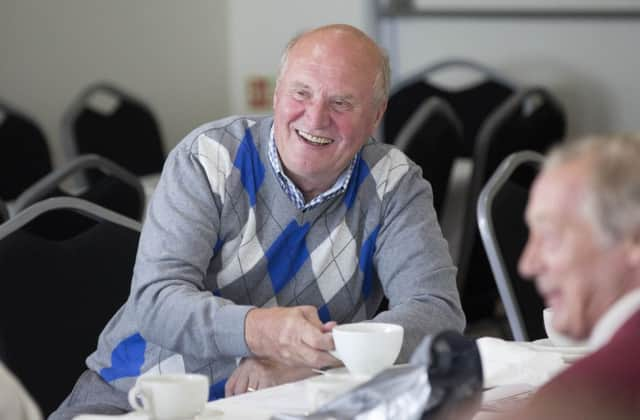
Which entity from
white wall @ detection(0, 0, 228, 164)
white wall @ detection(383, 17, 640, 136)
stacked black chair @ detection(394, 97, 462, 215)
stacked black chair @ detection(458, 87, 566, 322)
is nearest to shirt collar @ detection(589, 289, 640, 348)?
stacked black chair @ detection(394, 97, 462, 215)

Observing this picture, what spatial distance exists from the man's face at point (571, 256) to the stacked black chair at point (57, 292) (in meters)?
1.15

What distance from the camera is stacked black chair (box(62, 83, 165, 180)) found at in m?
5.18

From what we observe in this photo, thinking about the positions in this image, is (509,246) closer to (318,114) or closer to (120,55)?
(318,114)

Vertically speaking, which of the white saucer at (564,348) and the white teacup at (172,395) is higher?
the white teacup at (172,395)

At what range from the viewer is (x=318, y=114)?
2.21 m

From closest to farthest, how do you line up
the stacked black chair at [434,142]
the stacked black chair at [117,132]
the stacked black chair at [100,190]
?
the stacked black chair at [100,190] → the stacked black chair at [434,142] → the stacked black chair at [117,132]

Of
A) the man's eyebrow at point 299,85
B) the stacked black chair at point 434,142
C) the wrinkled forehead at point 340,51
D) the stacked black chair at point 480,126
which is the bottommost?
the stacked black chair at point 480,126

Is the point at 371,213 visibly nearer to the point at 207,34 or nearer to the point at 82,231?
the point at 82,231

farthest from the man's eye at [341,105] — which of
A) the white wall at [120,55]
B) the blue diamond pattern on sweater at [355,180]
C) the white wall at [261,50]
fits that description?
the white wall at [261,50]

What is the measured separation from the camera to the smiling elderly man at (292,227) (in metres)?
2.13

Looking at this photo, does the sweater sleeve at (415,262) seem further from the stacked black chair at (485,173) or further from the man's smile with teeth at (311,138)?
the stacked black chair at (485,173)

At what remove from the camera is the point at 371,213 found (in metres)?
2.25

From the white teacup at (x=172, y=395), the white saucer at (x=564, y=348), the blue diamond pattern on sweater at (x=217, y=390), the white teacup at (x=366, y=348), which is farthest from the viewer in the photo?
the blue diamond pattern on sweater at (x=217, y=390)

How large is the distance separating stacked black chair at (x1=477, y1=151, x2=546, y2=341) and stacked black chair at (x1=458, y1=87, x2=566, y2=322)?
5.76 feet
